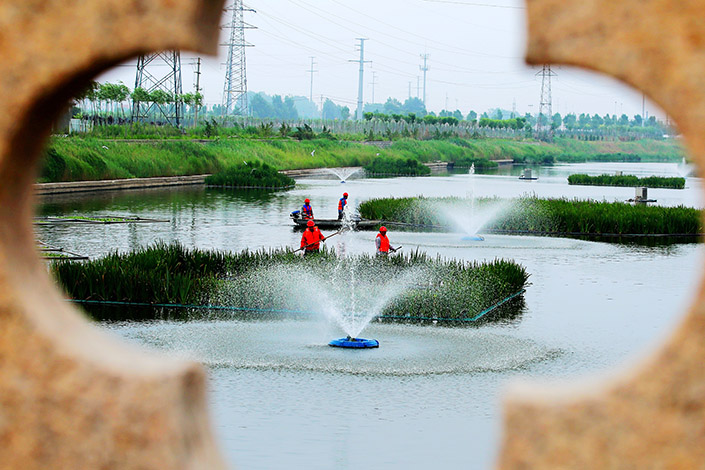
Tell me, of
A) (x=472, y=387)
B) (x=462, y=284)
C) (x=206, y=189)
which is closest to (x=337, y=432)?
(x=472, y=387)

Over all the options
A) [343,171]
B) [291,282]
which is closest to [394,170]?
[343,171]

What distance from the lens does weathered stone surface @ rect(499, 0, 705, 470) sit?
362 cm

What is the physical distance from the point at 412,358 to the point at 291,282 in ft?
16.7

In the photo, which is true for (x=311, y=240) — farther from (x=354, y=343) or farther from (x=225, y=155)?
(x=225, y=155)

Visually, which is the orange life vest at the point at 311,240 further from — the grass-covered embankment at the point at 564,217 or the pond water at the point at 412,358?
the grass-covered embankment at the point at 564,217

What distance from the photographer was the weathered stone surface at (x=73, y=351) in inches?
157

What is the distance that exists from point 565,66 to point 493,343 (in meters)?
11.3

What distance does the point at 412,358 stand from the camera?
44.3 feet

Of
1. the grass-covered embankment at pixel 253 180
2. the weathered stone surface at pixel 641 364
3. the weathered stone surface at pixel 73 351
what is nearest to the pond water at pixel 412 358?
the weathered stone surface at pixel 641 364

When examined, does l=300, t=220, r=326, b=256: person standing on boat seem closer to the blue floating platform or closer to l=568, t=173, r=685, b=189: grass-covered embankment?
the blue floating platform

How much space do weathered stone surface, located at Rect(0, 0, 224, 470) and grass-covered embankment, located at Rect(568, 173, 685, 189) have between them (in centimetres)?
5270

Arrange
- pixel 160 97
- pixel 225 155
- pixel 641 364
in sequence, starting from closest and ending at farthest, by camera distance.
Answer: pixel 641 364 → pixel 225 155 → pixel 160 97

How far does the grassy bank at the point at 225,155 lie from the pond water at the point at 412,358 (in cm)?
2080

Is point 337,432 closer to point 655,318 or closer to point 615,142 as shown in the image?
point 655,318
